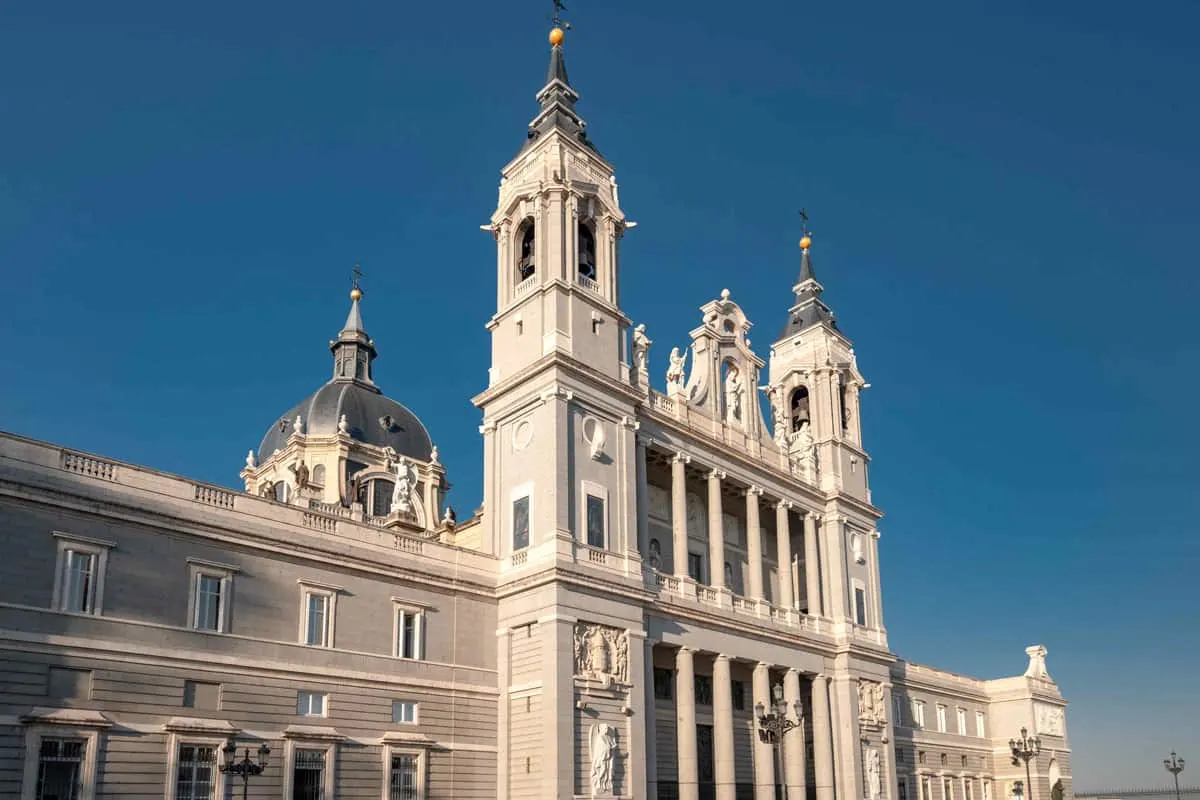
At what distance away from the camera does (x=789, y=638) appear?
4966 cm

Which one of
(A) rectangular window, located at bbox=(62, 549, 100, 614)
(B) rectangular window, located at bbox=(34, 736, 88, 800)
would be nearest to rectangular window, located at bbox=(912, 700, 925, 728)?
(B) rectangular window, located at bbox=(34, 736, 88, 800)

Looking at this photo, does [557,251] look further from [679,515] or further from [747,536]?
[747,536]

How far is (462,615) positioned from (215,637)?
9.39 metres

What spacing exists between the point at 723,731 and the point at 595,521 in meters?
10.5

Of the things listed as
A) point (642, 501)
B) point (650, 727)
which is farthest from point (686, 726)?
point (642, 501)

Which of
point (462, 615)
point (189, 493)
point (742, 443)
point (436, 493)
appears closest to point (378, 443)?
point (436, 493)

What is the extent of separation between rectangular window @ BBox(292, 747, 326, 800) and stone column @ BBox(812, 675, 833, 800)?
24.0 m

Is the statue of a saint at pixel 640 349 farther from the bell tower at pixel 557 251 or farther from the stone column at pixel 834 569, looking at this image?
the stone column at pixel 834 569

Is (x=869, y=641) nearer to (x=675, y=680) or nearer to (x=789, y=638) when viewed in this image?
(x=789, y=638)

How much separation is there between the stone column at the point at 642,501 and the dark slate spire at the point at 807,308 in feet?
63.8

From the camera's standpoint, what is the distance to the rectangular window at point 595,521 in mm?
41000

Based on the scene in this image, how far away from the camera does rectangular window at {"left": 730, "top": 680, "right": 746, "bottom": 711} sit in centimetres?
4903

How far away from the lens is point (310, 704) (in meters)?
34.8

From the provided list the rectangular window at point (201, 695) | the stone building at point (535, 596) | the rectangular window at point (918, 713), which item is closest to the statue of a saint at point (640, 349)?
the stone building at point (535, 596)
